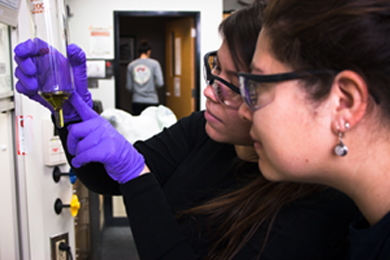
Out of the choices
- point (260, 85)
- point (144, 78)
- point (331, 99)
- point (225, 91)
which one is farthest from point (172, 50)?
point (331, 99)

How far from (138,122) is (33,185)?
1.31 m

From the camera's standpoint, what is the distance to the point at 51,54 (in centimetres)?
80

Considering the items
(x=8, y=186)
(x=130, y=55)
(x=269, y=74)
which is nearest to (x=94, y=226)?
(x=8, y=186)

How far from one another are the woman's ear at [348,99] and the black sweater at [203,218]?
0.31 metres

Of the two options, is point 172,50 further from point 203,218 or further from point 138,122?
point 203,218

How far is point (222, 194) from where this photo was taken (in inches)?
38.7

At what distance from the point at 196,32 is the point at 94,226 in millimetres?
2904

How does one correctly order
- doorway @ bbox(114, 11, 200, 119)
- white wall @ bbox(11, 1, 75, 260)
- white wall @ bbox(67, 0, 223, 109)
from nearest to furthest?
white wall @ bbox(11, 1, 75, 260), white wall @ bbox(67, 0, 223, 109), doorway @ bbox(114, 11, 200, 119)

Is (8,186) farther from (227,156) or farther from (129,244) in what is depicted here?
(129,244)

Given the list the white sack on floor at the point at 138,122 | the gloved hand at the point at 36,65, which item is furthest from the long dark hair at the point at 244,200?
the white sack on floor at the point at 138,122

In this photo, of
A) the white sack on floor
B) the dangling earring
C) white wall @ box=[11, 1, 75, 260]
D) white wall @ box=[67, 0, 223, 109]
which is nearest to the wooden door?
white wall @ box=[67, 0, 223, 109]

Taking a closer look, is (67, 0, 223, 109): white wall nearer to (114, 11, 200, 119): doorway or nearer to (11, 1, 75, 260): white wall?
(114, 11, 200, 119): doorway

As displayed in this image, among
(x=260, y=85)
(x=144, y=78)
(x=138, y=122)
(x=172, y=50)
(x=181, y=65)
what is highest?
(x=172, y=50)

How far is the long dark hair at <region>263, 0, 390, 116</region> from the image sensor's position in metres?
0.54
